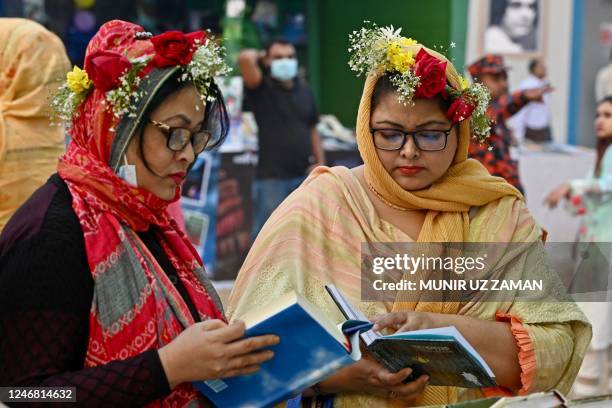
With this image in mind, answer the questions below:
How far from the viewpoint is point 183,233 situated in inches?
112

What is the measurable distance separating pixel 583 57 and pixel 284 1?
2727 mm

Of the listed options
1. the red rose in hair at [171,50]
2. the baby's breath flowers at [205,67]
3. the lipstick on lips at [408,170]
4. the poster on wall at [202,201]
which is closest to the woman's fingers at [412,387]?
the lipstick on lips at [408,170]

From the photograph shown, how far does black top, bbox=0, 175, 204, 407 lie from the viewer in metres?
2.34

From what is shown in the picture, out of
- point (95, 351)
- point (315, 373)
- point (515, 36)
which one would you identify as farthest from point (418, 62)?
point (515, 36)

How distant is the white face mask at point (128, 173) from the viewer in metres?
2.55

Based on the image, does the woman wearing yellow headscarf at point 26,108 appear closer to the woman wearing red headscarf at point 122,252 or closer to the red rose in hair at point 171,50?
the woman wearing red headscarf at point 122,252

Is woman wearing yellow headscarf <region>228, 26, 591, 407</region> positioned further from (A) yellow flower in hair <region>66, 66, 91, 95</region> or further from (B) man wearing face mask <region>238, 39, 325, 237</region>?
(B) man wearing face mask <region>238, 39, 325, 237</region>

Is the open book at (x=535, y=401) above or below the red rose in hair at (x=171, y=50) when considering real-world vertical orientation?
below

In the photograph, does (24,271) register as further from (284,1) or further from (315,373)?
(284,1)

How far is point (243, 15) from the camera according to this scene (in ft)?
27.9

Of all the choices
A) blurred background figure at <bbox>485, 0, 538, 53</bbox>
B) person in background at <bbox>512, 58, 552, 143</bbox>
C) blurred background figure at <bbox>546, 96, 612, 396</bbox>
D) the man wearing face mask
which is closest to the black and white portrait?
blurred background figure at <bbox>485, 0, 538, 53</bbox>

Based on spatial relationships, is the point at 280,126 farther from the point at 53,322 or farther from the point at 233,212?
the point at 53,322

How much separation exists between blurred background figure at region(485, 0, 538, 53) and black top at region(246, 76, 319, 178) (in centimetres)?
192

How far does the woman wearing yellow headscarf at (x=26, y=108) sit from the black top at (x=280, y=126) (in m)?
3.67
